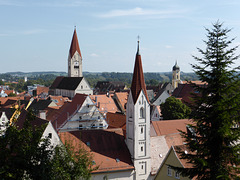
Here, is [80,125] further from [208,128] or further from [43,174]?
[208,128]

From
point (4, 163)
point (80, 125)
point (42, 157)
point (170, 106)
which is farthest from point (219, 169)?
point (170, 106)

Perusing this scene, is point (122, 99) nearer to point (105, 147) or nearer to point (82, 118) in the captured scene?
point (82, 118)

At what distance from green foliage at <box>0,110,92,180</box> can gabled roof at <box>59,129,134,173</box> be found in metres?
10.6

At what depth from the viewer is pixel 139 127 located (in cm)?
3603

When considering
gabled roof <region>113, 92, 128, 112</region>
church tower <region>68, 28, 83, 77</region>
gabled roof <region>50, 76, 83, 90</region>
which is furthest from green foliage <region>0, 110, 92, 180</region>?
church tower <region>68, 28, 83, 77</region>

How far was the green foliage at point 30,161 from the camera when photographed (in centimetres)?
2125

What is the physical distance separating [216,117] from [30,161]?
12861 mm

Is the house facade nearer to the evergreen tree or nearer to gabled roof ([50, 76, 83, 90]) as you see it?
the evergreen tree

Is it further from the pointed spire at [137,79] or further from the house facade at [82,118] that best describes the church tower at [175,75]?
the pointed spire at [137,79]

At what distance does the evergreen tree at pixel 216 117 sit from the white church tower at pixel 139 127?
16499 millimetres

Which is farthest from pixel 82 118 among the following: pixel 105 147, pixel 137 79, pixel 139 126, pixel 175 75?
pixel 175 75

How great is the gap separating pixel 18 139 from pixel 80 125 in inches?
885

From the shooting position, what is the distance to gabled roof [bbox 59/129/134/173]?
33847 mm

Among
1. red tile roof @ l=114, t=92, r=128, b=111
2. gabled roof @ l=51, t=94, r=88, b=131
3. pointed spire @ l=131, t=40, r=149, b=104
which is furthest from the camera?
red tile roof @ l=114, t=92, r=128, b=111
